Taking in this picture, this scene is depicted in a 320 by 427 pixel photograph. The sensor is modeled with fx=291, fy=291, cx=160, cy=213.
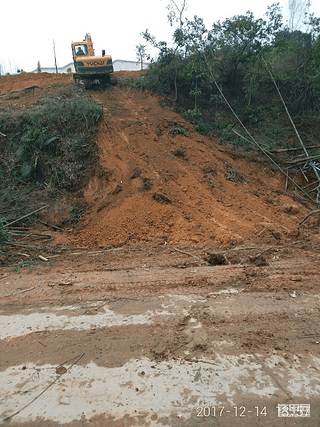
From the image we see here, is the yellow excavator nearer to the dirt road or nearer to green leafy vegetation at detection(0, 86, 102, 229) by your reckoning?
green leafy vegetation at detection(0, 86, 102, 229)

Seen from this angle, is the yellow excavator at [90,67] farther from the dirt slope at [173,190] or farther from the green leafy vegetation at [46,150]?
the green leafy vegetation at [46,150]

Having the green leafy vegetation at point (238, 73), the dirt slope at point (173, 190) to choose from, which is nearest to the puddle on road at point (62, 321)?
the dirt slope at point (173, 190)

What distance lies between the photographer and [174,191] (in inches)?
323

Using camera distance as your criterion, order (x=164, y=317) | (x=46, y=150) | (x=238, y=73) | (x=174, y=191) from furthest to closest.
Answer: (x=238, y=73), (x=46, y=150), (x=174, y=191), (x=164, y=317)

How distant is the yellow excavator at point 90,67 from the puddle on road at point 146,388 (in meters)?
13.9

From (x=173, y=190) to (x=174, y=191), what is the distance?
0.05 m

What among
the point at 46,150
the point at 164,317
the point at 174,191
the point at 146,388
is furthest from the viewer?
the point at 46,150

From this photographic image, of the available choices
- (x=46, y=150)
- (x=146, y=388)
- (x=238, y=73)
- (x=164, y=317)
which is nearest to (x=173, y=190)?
(x=46, y=150)

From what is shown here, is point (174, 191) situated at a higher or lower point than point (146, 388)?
higher

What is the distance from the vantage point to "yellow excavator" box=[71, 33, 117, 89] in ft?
45.6

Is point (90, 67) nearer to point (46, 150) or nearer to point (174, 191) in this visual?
point (46, 150)

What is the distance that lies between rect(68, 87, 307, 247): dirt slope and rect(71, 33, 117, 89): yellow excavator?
11.4 ft

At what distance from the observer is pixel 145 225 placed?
23.1 ft

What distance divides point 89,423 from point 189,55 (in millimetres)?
13295
